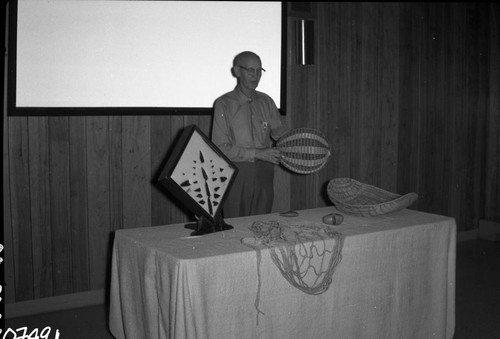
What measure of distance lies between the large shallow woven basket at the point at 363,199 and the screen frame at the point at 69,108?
127 centimetres

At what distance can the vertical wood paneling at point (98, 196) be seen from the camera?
3686 mm

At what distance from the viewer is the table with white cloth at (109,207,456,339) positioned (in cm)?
215

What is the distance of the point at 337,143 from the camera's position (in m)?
4.71

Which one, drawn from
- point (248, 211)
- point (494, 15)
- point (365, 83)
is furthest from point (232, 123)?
point (494, 15)

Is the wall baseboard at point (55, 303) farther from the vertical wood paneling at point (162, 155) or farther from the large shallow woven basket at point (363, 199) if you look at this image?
the large shallow woven basket at point (363, 199)

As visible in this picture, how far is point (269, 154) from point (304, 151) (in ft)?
0.59

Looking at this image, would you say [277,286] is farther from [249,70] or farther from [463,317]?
[463,317]

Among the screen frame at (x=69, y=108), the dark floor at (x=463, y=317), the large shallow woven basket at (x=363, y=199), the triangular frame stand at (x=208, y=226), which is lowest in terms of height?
the dark floor at (x=463, y=317)

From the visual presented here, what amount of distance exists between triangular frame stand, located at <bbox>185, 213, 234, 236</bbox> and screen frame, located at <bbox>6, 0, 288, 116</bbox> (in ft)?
4.51

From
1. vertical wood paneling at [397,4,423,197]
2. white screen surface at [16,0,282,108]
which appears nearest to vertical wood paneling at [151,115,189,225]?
white screen surface at [16,0,282,108]

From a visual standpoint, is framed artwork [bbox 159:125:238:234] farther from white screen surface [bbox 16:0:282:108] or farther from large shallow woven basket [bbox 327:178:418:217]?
white screen surface [bbox 16:0:282:108]

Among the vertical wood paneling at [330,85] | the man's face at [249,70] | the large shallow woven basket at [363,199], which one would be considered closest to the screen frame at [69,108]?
the vertical wood paneling at [330,85]

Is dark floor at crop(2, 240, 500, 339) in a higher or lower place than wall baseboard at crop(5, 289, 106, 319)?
lower


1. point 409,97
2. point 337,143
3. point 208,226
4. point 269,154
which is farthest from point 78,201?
point 409,97
